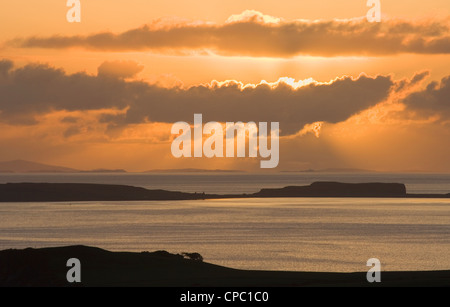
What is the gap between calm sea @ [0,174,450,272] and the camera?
83188mm

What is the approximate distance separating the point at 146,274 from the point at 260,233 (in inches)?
2641

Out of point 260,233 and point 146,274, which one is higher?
point 260,233

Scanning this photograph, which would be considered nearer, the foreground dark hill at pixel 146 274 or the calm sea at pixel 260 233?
the foreground dark hill at pixel 146 274

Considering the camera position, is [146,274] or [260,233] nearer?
[146,274]

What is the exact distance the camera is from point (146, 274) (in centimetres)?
5066

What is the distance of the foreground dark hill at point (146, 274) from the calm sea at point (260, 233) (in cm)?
2175

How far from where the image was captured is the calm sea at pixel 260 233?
273 ft

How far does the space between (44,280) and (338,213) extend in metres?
122

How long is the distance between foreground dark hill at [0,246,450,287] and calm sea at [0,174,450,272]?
71.4 ft
